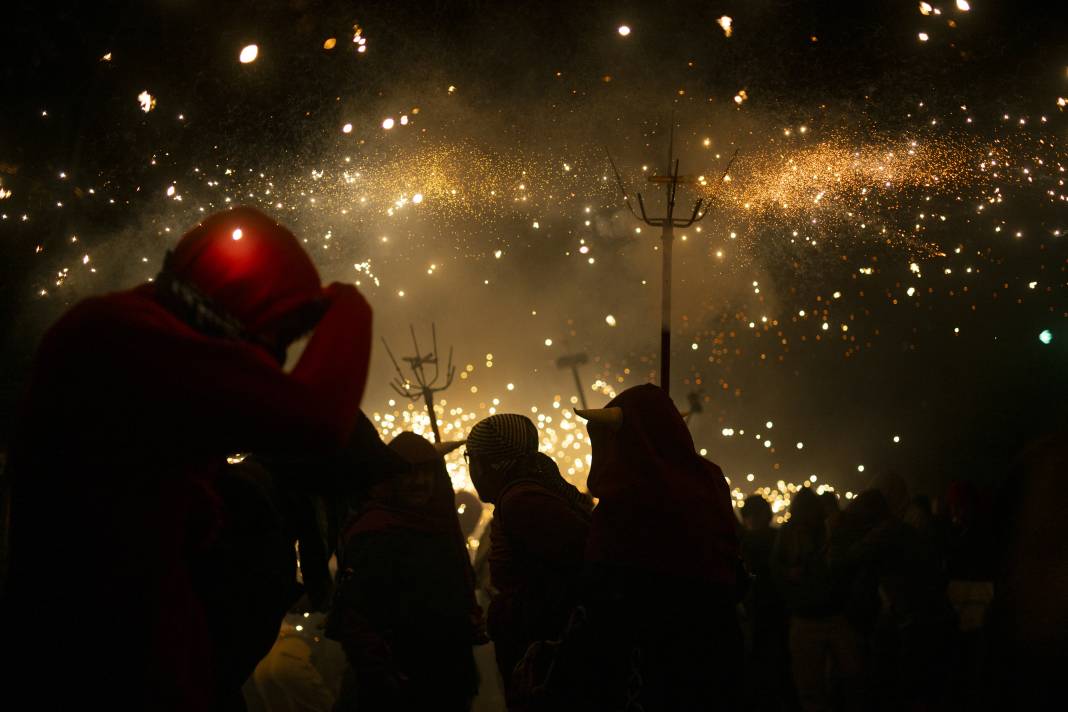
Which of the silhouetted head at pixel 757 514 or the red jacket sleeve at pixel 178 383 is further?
the silhouetted head at pixel 757 514

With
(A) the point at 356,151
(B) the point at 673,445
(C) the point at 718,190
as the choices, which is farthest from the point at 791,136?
(B) the point at 673,445

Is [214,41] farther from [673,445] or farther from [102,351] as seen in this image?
[102,351]

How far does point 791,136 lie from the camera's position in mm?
10000

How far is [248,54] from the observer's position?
25.2ft

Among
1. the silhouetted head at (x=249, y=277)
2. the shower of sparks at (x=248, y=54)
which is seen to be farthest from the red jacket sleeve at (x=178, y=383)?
the shower of sparks at (x=248, y=54)

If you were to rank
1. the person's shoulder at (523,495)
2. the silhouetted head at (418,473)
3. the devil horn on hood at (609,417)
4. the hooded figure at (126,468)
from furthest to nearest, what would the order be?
the silhouetted head at (418,473) → the person's shoulder at (523,495) → the devil horn on hood at (609,417) → the hooded figure at (126,468)

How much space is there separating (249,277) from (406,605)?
2.38 meters

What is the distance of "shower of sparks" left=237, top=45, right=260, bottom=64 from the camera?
7562 millimetres

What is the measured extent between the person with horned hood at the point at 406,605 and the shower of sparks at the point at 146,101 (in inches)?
197

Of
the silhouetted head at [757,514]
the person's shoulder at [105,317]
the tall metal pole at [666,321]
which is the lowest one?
the person's shoulder at [105,317]

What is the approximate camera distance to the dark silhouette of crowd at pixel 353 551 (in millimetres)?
1310

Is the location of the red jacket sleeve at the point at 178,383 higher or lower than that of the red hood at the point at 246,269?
lower

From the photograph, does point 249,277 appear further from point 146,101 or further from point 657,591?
point 146,101

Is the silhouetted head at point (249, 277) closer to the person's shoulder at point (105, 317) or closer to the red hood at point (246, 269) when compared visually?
the red hood at point (246, 269)
